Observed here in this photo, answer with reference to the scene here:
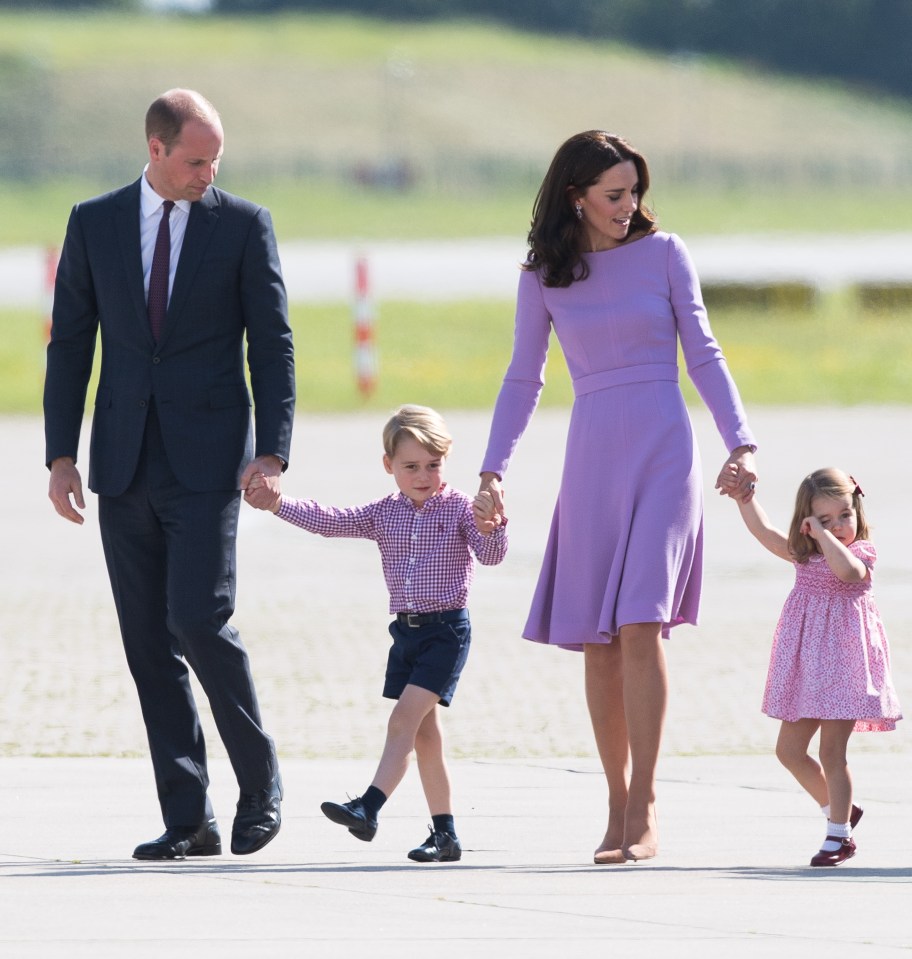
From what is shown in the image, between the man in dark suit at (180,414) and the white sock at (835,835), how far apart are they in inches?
53.4

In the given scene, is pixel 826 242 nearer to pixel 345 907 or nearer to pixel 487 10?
pixel 345 907

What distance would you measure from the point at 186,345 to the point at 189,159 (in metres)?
0.46

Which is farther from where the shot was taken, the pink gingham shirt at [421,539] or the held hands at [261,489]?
the pink gingham shirt at [421,539]

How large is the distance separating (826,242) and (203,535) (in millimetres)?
49387

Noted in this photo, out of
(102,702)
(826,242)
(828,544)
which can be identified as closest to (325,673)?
(102,702)

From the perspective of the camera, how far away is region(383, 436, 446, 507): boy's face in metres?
5.80

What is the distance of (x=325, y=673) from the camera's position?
8867 mm

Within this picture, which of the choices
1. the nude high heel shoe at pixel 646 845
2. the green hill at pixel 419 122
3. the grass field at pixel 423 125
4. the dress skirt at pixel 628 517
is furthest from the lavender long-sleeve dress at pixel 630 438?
the green hill at pixel 419 122

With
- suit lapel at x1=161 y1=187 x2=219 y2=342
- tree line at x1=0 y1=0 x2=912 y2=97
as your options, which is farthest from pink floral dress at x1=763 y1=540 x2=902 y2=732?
tree line at x1=0 y1=0 x2=912 y2=97

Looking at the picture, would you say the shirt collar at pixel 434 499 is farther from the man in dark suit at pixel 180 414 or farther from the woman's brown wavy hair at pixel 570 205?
the woman's brown wavy hair at pixel 570 205

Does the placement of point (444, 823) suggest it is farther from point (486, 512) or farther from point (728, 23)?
point (728, 23)

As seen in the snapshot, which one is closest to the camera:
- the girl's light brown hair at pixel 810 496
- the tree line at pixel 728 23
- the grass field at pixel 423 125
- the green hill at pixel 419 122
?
the girl's light brown hair at pixel 810 496

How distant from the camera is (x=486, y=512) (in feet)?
18.6

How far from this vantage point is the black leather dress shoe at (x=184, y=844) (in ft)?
18.6
